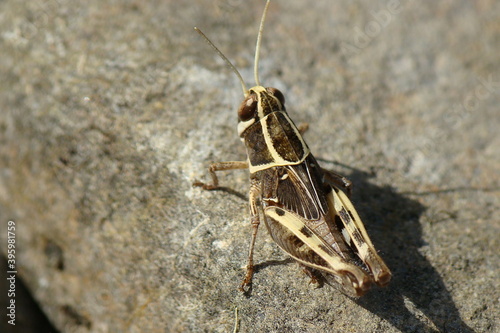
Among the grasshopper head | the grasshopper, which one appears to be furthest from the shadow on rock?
the grasshopper head

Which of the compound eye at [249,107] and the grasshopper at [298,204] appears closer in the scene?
the grasshopper at [298,204]

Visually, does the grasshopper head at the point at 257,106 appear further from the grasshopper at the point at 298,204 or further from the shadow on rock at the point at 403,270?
the shadow on rock at the point at 403,270

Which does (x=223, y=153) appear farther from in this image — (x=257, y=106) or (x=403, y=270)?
(x=403, y=270)

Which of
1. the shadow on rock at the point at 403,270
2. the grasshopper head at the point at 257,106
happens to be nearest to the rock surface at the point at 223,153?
the shadow on rock at the point at 403,270

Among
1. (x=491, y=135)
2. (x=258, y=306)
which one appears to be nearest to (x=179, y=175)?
(x=258, y=306)

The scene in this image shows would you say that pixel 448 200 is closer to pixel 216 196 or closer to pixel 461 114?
pixel 461 114

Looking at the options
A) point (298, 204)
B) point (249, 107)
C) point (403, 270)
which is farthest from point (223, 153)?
point (403, 270)

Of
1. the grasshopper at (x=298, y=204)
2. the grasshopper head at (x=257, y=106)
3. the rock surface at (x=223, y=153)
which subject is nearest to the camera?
the grasshopper at (x=298, y=204)
